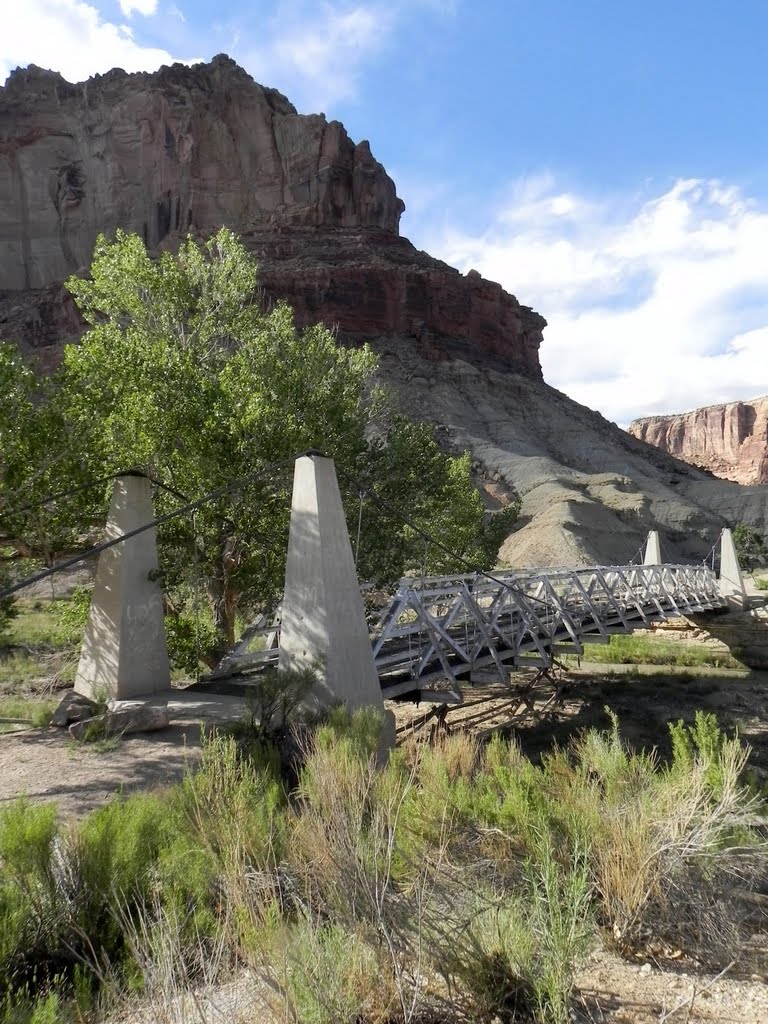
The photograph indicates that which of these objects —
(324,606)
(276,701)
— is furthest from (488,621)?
(276,701)

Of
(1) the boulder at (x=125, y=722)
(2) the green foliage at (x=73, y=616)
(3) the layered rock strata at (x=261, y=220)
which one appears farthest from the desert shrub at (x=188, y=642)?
(3) the layered rock strata at (x=261, y=220)

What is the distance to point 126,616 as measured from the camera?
309 inches

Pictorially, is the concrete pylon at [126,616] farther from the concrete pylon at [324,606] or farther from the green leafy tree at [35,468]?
the concrete pylon at [324,606]

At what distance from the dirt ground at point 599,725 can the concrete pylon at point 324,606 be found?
143 centimetres

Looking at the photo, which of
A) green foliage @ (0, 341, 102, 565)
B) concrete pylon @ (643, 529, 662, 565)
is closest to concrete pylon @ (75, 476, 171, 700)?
green foliage @ (0, 341, 102, 565)

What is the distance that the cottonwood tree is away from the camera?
10.3 metres

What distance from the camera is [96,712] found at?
7223 millimetres

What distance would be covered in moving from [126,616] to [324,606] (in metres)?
3.05

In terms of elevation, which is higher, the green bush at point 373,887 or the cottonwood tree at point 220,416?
the cottonwood tree at point 220,416

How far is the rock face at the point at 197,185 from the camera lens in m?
79.4

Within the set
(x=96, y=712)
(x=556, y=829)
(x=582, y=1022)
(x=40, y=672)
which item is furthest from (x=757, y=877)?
(x=40, y=672)

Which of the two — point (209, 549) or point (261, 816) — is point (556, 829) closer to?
point (261, 816)

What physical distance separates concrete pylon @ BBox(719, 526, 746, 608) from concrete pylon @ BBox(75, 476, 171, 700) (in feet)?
65.9

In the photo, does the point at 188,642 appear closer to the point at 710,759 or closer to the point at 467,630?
the point at 467,630
